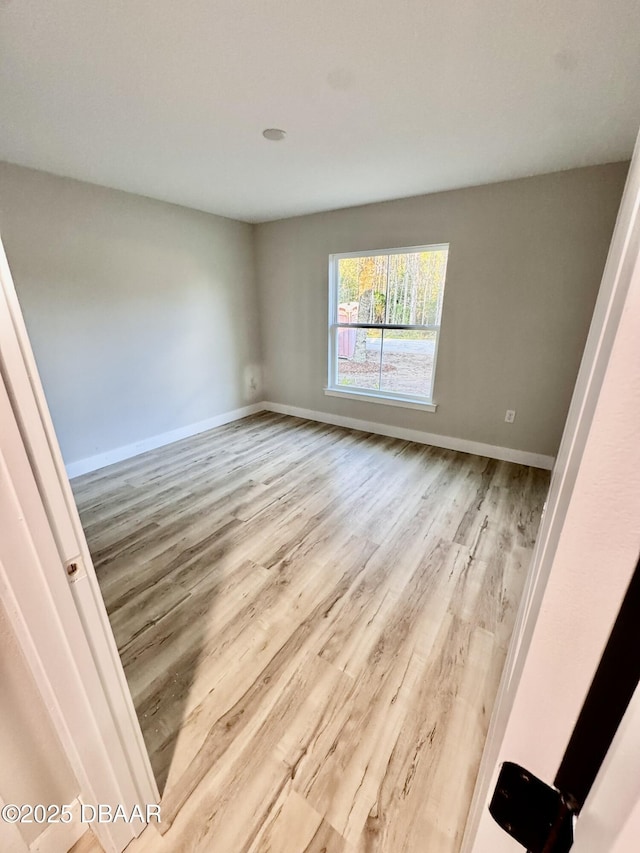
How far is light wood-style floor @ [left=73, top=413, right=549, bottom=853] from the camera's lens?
1.00 meters

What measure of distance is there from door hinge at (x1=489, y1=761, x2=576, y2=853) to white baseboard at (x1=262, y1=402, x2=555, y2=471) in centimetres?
309

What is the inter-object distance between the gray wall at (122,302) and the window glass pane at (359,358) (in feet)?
4.31

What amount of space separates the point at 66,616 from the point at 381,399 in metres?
3.34

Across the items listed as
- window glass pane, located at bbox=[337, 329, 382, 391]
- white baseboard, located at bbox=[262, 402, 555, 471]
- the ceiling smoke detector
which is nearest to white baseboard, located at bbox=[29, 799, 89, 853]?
the ceiling smoke detector

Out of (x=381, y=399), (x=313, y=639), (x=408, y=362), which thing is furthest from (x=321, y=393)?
(x=313, y=639)

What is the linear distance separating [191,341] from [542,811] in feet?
12.9

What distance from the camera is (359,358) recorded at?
3.82 metres

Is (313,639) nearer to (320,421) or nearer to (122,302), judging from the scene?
(320,421)

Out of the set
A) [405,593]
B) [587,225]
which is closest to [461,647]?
[405,593]

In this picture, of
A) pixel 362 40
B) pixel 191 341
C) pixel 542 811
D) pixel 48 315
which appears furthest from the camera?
pixel 191 341

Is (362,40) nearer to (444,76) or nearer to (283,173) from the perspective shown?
(444,76)

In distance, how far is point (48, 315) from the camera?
2611mm

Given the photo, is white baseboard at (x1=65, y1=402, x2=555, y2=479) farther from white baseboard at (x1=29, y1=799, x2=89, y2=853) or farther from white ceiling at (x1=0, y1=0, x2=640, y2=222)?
white baseboard at (x1=29, y1=799, x2=89, y2=853)

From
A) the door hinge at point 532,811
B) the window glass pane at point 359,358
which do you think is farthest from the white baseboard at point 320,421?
the door hinge at point 532,811
